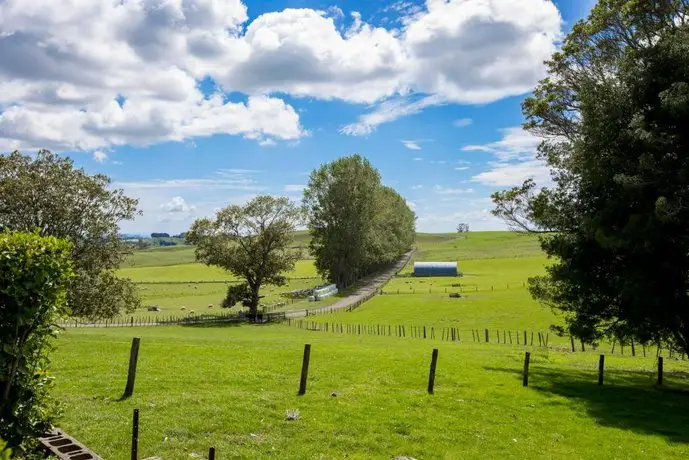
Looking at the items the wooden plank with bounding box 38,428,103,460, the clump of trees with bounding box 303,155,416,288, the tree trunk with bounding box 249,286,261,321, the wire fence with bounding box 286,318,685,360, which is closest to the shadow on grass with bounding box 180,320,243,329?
the tree trunk with bounding box 249,286,261,321

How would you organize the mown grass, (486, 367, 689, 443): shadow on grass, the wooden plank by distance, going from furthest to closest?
(486, 367, 689, 443): shadow on grass < the mown grass < the wooden plank

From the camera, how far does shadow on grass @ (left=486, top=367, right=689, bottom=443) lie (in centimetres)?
1761

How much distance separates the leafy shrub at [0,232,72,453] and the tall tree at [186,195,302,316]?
57.2 m

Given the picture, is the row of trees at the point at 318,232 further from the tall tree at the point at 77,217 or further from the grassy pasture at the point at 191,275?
the grassy pasture at the point at 191,275

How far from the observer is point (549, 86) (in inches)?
1167

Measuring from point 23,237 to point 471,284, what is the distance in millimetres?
102212

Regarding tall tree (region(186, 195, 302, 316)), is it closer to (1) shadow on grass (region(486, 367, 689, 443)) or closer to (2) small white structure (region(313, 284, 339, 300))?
(2) small white structure (region(313, 284, 339, 300))

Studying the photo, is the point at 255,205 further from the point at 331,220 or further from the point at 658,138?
the point at 658,138

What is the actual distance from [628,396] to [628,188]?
9.00 m

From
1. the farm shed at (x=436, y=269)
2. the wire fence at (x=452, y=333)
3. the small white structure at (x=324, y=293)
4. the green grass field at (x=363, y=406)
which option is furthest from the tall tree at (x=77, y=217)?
the farm shed at (x=436, y=269)

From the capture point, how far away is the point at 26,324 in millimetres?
8969

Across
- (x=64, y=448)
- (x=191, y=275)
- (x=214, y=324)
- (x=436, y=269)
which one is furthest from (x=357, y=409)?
(x=191, y=275)

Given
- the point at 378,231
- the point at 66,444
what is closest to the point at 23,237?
the point at 66,444

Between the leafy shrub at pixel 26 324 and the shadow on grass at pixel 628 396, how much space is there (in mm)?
17195
